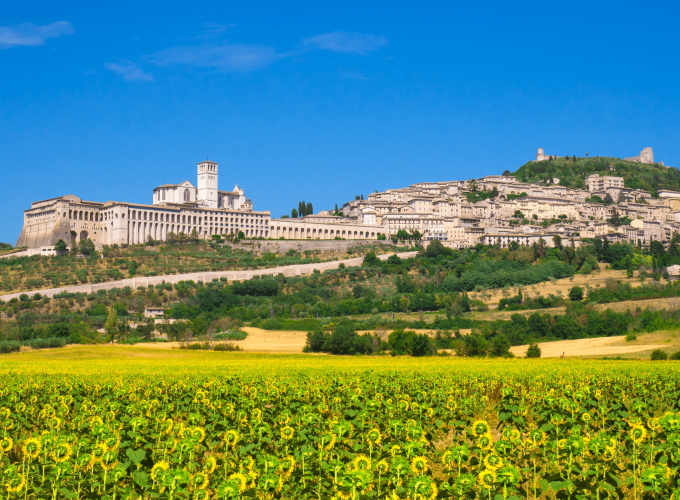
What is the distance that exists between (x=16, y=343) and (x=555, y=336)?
139 feet

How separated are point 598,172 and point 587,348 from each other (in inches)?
5564

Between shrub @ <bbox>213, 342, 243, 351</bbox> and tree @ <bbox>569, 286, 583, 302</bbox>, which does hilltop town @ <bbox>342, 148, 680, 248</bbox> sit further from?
shrub @ <bbox>213, 342, 243, 351</bbox>

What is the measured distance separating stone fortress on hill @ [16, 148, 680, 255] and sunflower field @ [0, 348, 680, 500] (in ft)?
311

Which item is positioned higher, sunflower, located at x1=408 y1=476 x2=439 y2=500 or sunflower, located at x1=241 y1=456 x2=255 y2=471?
sunflower, located at x1=408 y1=476 x2=439 y2=500

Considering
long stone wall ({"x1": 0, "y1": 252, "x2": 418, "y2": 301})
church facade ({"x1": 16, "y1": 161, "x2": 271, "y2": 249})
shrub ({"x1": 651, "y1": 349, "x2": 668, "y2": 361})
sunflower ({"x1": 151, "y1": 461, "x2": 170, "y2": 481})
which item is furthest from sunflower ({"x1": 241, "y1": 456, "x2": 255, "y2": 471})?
church facade ({"x1": 16, "y1": 161, "x2": 271, "y2": 249})

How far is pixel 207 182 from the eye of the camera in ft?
431

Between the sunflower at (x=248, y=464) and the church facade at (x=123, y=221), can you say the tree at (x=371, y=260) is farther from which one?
the sunflower at (x=248, y=464)

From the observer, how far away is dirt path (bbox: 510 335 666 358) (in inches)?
1825

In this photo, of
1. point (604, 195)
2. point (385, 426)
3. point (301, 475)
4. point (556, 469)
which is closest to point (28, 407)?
point (385, 426)

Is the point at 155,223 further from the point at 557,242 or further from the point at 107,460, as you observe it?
the point at 107,460

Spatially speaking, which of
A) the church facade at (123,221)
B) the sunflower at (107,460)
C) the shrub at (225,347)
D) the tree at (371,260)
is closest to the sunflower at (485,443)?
the sunflower at (107,460)

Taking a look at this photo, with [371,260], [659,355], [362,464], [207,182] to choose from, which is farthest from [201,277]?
[362,464]

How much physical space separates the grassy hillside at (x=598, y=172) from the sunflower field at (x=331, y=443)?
163m

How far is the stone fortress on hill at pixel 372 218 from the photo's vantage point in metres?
111
